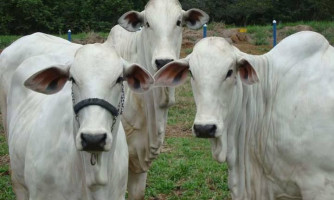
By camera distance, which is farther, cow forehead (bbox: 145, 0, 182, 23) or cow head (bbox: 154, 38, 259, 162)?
cow forehead (bbox: 145, 0, 182, 23)

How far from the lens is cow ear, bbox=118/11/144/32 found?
6184 millimetres

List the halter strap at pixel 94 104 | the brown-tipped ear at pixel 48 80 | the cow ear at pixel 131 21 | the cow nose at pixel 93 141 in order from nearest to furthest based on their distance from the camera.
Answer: the cow nose at pixel 93 141
the halter strap at pixel 94 104
the brown-tipped ear at pixel 48 80
the cow ear at pixel 131 21

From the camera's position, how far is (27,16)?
24.0 m

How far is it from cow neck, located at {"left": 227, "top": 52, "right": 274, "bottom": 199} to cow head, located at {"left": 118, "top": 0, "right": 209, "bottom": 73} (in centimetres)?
104

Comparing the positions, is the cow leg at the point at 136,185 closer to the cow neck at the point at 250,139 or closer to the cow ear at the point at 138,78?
the cow neck at the point at 250,139

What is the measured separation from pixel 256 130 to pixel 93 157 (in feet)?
4.07

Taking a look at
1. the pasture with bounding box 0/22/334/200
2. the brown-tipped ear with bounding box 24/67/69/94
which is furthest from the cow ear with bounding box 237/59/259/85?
the pasture with bounding box 0/22/334/200

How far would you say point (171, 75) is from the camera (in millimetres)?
4660

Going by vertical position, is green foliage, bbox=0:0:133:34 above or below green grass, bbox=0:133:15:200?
above

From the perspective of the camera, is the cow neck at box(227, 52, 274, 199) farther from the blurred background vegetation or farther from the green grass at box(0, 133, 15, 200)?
the blurred background vegetation

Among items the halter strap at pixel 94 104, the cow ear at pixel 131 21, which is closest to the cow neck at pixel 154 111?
the cow ear at pixel 131 21

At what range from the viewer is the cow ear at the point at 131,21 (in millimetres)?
6184

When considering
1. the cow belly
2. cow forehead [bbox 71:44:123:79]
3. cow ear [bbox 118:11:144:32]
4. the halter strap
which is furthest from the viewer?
cow ear [bbox 118:11:144:32]

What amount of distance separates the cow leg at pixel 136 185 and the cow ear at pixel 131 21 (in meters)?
1.35
